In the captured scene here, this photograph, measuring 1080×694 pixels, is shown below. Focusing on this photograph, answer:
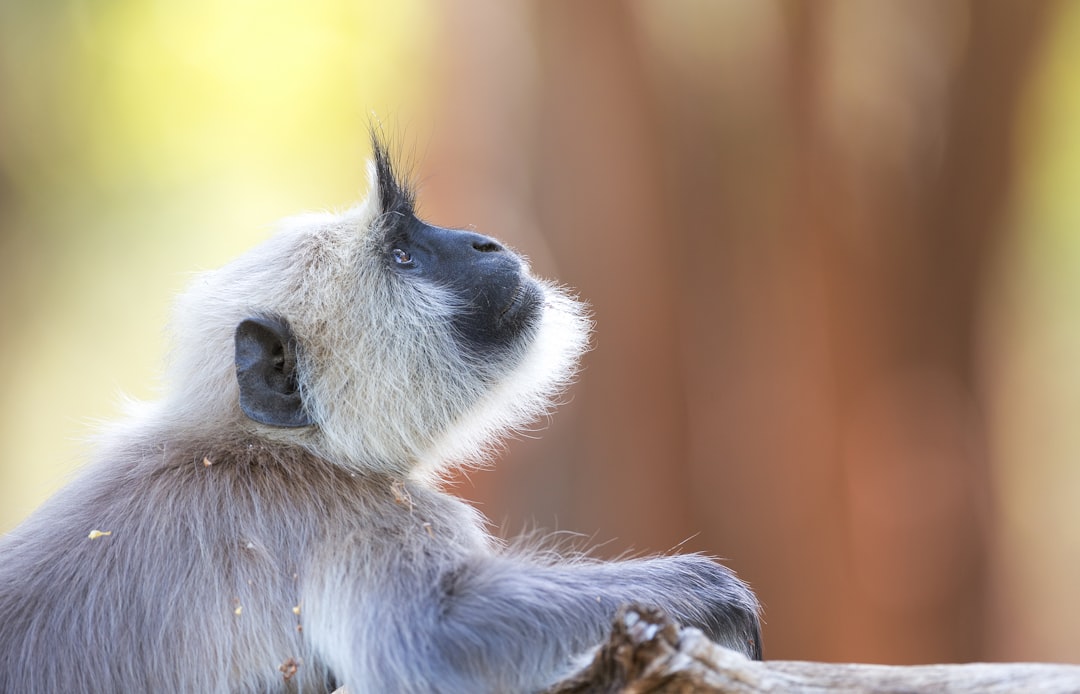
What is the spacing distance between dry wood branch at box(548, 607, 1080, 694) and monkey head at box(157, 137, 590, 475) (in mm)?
1202

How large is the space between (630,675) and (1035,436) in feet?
23.0

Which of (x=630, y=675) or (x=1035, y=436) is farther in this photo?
(x=1035, y=436)

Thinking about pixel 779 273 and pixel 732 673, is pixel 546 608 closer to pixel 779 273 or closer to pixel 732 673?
pixel 732 673

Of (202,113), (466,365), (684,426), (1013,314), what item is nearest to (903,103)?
(1013,314)

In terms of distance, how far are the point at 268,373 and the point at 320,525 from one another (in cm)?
47

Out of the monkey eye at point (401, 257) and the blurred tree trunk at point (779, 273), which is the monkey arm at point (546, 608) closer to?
the monkey eye at point (401, 257)

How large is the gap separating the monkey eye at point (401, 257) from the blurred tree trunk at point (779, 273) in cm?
386

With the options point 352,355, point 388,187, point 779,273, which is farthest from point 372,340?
point 779,273

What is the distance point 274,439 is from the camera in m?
2.83

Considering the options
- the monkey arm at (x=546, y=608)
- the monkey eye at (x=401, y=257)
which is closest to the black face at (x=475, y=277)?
the monkey eye at (x=401, y=257)

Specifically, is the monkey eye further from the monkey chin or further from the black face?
the monkey chin

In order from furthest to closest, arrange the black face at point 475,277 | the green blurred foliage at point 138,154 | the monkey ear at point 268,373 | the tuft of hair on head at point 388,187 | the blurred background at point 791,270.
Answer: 1. the green blurred foliage at point 138,154
2. the blurred background at point 791,270
3. the tuft of hair on head at point 388,187
4. the black face at point 475,277
5. the monkey ear at point 268,373

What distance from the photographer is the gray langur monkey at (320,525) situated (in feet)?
7.78

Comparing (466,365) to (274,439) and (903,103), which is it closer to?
(274,439)
